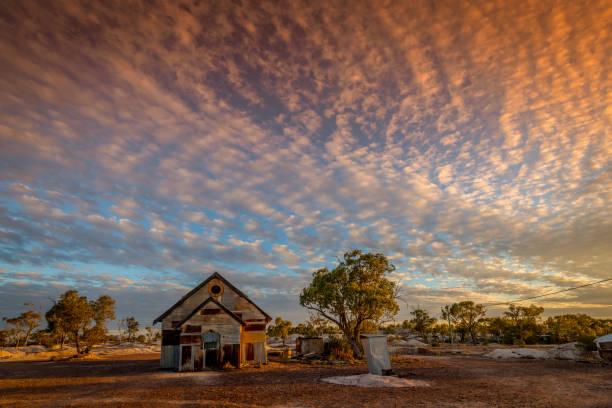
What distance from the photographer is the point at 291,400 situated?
1334cm

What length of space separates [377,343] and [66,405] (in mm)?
16447

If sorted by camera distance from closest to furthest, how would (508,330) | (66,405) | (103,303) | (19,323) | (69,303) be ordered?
1. (66,405)
2. (69,303)
3. (103,303)
4. (508,330)
5. (19,323)

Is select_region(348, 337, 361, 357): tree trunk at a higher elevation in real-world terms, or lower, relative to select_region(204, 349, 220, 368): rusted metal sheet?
lower

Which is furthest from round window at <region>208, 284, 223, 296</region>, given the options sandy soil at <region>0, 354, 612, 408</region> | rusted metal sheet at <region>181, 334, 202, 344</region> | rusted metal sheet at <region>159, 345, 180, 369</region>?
sandy soil at <region>0, 354, 612, 408</region>

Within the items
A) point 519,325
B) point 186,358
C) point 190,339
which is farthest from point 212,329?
point 519,325

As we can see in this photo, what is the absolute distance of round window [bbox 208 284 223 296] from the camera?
97.0ft

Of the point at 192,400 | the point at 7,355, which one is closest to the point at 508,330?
the point at 192,400

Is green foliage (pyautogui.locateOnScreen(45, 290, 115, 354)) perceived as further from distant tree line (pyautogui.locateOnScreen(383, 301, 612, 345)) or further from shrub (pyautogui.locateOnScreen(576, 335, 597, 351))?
shrub (pyautogui.locateOnScreen(576, 335, 597, 351))

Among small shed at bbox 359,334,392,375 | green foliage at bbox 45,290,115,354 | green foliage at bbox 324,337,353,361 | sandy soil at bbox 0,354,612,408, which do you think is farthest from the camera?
green foliage at bbox 45,290,115,354

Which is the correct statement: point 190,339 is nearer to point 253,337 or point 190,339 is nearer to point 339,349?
point 253,337

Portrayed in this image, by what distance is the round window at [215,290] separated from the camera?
2956cm

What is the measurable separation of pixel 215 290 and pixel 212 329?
4.75m

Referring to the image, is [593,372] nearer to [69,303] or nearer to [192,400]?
[192,400]

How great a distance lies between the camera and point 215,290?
29.7 meters
